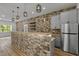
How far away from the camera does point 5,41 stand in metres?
2.17

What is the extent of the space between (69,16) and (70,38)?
16.3 inches

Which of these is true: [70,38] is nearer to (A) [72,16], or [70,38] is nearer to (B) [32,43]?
(A) [72,16]

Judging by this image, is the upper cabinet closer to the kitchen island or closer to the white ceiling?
the white ceiling

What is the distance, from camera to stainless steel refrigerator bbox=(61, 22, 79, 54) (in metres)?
2.21

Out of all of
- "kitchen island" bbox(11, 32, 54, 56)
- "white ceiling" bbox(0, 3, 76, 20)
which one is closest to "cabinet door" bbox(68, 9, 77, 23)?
"white ceiling" bbox(0, 3, 76, 20)

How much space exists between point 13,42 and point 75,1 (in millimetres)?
1369

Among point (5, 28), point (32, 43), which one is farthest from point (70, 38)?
point (5, 28)

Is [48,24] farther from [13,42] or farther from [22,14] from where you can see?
[13,42]

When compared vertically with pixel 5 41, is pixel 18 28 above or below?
above

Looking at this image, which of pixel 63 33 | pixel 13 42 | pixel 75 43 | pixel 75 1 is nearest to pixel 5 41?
pixel 13 42

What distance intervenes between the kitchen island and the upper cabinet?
38 cm

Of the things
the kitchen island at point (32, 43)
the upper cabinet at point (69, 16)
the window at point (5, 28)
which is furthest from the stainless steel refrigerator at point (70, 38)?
the window at point (5, 28)

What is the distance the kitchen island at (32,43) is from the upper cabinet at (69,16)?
0.38 metres

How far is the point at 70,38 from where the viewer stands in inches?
90.0
